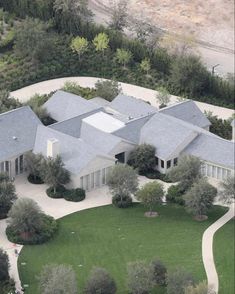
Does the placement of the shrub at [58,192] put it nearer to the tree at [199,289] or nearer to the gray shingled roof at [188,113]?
the gray shingled roof at [188,113]

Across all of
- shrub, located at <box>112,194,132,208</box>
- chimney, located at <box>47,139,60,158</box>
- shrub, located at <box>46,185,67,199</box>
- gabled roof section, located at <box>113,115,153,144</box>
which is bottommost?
shrub, located at <box>46,185,67,199</box>

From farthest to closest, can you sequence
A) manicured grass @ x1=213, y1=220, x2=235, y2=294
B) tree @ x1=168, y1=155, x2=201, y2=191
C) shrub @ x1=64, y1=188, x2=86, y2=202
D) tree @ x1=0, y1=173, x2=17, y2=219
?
shrub @ x1=64, y1=188, x2=86, y2=202, tree @ x1=168, y1=155, x2=201, y2=191, tree @ x1=0, y1=173, x2=17, y2=219, manicured grass @ x1=213, y1=220, x2=235, y2=294

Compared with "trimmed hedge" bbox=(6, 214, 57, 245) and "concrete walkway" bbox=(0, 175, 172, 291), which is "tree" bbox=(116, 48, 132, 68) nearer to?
"concrete walkway" bbox=(0, 175, 172, 291)

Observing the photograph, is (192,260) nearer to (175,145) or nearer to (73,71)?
(175,145)

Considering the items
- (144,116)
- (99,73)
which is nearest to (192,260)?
(144,116)

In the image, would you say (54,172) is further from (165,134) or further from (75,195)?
(165,134)

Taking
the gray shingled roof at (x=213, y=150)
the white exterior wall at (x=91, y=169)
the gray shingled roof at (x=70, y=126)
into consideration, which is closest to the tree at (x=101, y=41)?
the gray shingled roof at (x=70, y=126)

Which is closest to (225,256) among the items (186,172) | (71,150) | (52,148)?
(186,172)

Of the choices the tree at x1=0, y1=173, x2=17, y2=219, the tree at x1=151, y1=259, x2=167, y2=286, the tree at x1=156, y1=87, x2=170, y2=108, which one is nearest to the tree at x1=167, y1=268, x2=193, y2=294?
the tree at x1=151, y1=259, x2=167, y2=286
